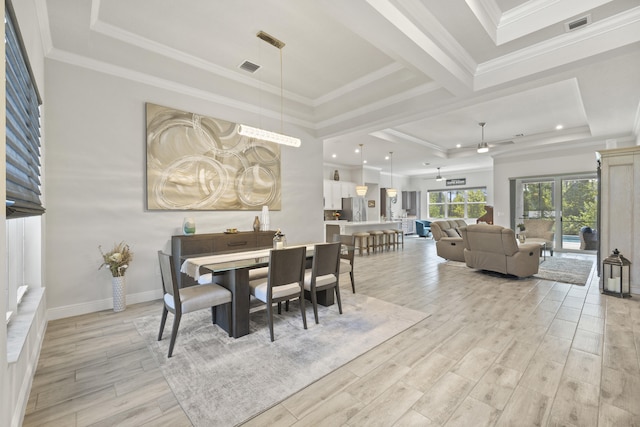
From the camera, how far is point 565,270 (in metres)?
5.57

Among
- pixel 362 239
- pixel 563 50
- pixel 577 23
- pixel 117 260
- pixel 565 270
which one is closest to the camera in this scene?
pixel 577 23

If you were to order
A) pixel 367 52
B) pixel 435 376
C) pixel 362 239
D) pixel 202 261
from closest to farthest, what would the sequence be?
pixel 435 376 < pixel 202 261 < pixel 367 52 < pixel 362 239

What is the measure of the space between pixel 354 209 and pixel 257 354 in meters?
7.69

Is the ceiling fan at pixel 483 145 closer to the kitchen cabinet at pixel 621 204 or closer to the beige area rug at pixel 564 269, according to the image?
the kitchen cabinet at pixel 621 204

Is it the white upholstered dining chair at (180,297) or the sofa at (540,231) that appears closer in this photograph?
the white upholstered dining chair at (180,297)

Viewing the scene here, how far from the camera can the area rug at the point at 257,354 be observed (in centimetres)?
184

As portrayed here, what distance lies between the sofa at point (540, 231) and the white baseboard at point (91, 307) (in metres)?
8.52

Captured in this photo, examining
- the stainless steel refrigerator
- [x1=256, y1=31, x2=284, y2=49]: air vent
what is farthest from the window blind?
the stainless steel refrigerator

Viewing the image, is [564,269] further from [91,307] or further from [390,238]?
[91,307]

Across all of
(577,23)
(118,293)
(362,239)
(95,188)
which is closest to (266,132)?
(95,188)

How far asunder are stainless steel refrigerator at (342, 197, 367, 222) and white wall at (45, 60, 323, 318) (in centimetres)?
634

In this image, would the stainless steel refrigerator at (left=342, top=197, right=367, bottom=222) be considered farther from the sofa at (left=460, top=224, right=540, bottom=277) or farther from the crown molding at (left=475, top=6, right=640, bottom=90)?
the crown molding at (left=475, top=6, right=640, bottom=90)

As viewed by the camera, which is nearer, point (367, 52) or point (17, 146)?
point (17, 146)

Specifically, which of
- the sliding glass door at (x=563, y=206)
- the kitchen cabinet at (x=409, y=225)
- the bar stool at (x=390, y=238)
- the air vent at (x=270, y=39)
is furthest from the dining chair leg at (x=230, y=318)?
the kitchen cabinet at (x=409, y=225)
